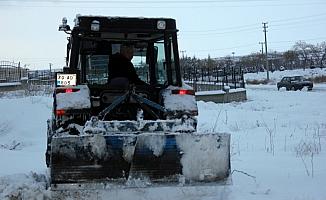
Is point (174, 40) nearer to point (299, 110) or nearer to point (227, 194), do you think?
Result: point (227, 194)

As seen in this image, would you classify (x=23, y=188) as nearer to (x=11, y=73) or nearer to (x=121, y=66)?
(x=121, y=66)

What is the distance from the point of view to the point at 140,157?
196 inches

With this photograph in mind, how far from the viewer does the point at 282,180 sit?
621 centimetres

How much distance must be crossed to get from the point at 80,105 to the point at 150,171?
1.21 m

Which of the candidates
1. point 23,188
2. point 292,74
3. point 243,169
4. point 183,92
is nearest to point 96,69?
point 183,92

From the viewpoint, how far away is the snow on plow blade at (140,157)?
4816 millimetres

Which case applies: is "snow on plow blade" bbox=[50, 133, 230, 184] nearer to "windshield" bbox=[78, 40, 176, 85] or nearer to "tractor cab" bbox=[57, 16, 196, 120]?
"tractor cab" bbox=[57, 16, 196, 120]

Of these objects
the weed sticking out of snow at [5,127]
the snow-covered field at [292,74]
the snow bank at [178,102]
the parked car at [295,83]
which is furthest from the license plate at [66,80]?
the snow-covered field at [292,74]

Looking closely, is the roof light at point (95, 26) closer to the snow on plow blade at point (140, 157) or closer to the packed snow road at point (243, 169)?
the snow on plow blade at point (140, 157)

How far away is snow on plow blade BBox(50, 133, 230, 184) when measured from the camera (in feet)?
15.8

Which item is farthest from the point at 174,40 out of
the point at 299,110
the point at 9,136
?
the point at 299,110

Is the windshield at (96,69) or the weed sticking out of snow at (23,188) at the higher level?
the windshield at (96,69)

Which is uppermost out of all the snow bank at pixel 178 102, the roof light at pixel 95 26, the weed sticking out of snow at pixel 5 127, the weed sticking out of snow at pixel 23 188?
the roof light at pixel 95 26

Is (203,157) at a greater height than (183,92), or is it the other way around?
(183,92)
